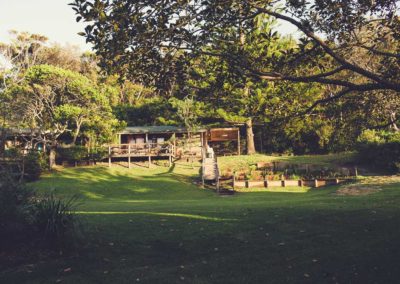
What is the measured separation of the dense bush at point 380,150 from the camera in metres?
27.6

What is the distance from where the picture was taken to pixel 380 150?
94.3ft

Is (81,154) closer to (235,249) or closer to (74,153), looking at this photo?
(74,153)

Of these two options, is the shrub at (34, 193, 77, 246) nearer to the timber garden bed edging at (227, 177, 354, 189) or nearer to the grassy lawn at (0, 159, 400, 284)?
the grassy lawn at (0, 159, 400, 284)

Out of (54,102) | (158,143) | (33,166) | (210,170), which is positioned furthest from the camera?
(158,143)

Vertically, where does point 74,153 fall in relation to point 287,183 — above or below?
above

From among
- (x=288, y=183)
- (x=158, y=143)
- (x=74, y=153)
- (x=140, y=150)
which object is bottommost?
(x=288, y=183)

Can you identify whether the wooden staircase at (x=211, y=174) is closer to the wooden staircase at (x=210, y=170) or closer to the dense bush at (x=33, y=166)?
the wooden staircase at (x=210, y=170)

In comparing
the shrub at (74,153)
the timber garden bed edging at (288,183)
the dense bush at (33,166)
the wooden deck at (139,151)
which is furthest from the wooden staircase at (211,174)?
the dense bush at (33,166)

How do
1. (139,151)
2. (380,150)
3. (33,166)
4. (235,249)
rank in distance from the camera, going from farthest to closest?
(139,151) → (33,166) → (380,150) → (235,249)

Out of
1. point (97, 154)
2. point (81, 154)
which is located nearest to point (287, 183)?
point (97, 154)

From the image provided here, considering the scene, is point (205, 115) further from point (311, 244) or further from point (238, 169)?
point (311, 244)

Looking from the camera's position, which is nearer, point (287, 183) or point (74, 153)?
point (287, 183)

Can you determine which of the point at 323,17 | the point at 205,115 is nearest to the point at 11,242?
the point at 323,17

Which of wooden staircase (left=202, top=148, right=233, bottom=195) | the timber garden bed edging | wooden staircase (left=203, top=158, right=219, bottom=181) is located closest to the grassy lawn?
the timber garden bed edging
